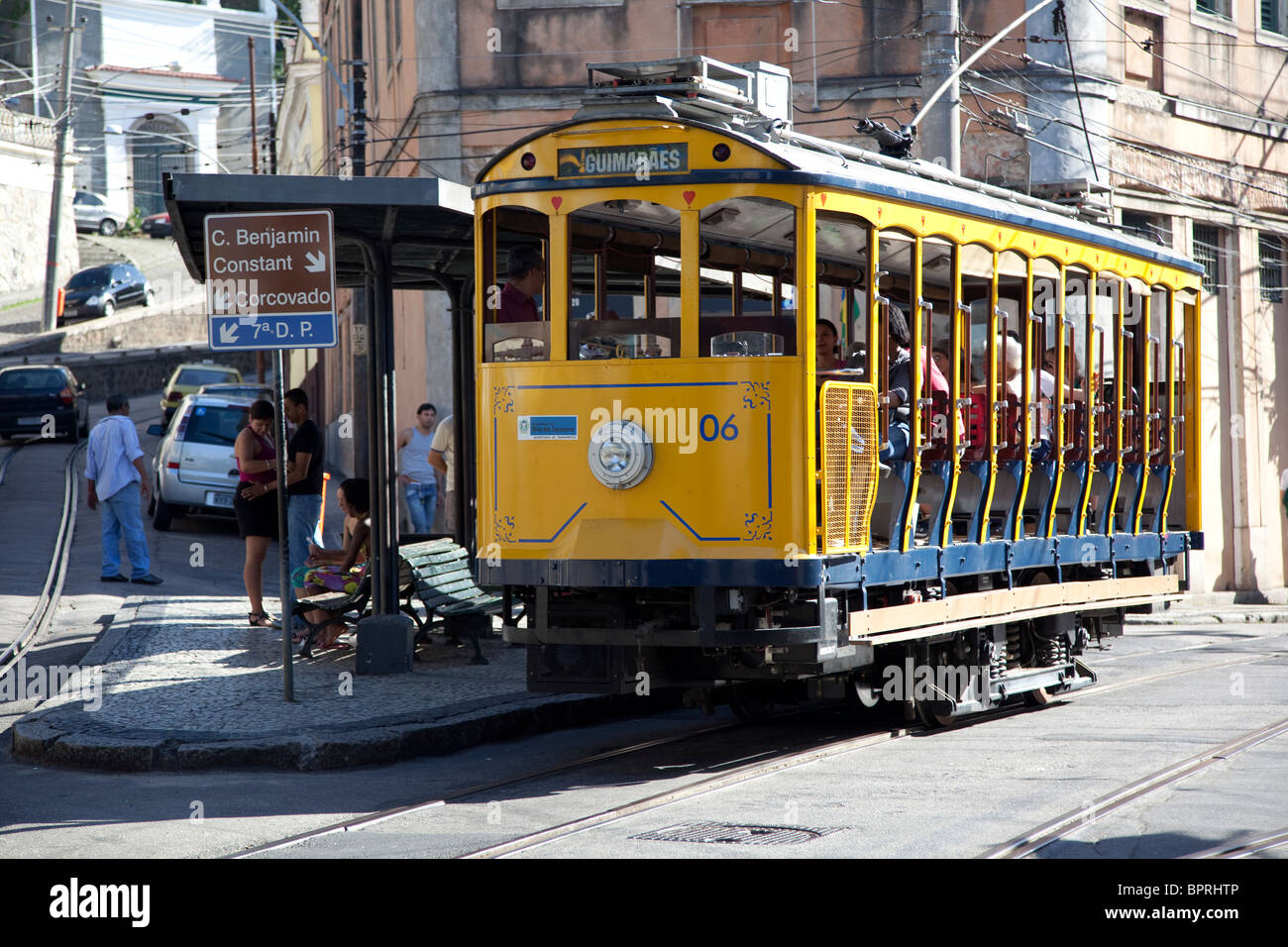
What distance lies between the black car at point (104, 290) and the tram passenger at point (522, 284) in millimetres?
43646

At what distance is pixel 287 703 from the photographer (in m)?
9.96

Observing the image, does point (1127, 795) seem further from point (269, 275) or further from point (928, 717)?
point (269, 275)

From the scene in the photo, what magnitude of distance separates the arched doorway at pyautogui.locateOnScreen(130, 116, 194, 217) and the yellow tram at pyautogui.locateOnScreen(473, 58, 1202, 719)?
199 ft

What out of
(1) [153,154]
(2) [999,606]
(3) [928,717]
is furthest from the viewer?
(1) [153,154]

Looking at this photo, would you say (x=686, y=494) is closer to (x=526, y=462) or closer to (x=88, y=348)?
(x=526, y=462)

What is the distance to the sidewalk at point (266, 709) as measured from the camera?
8.77 metres

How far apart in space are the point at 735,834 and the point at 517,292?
3.39m

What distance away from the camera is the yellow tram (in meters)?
8.18

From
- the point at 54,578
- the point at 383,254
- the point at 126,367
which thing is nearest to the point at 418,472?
the point at 54,578

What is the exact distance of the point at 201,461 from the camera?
67.2ft

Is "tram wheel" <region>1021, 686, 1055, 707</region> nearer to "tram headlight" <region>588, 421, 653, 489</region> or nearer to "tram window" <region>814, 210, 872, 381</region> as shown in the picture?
"tram window" <region>814, 210, 872, 381</region>

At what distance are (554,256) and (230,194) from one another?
2480 millimetres

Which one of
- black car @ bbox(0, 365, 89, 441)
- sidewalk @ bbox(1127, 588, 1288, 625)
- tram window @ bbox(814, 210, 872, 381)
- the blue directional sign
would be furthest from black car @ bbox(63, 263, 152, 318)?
tram window @ bbox(814, 210, 872, 381)
